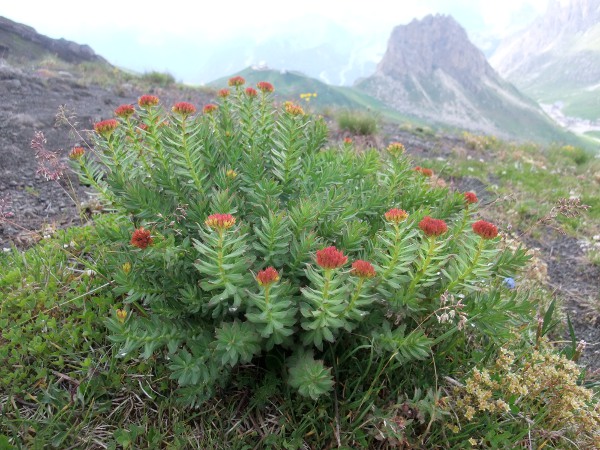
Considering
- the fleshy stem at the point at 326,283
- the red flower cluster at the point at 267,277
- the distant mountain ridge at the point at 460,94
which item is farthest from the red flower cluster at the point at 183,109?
the distant mountain ridge at the point at 460,94

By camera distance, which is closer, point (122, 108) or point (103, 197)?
point (122, 108)

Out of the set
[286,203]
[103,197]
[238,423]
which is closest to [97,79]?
[103,197]

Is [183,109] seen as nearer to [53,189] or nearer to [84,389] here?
[84,389]

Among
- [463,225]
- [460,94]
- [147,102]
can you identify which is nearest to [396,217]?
[463,225]

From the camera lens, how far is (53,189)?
4.25m

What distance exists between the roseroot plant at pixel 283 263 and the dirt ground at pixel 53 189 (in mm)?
960

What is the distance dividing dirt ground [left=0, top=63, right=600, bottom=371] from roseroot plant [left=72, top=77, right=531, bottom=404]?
3.15 feet

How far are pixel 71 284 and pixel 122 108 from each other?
1189mm

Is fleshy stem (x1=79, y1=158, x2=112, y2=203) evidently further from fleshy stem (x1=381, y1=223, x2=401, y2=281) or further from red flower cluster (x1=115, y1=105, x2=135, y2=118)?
fleshy stem (x1=381, y1=223, x2=401, y2=281)

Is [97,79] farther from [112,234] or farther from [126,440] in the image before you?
[126,440]

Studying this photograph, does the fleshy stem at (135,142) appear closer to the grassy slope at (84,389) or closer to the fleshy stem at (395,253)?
the grassy slope at (84,389)

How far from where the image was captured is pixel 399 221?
1.77 m

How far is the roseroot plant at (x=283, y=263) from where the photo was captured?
5.66 ft

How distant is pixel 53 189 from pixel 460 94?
20497cm
